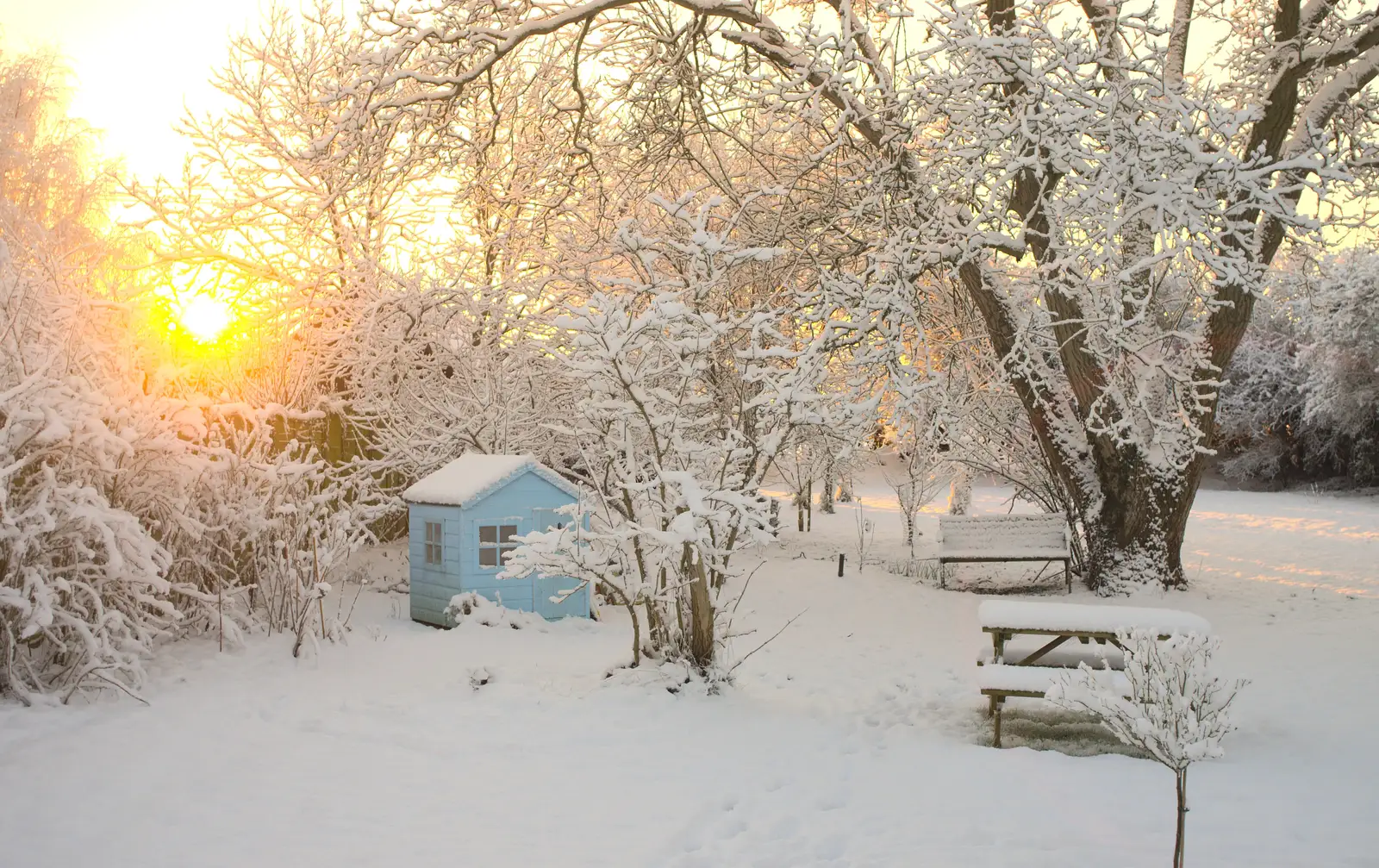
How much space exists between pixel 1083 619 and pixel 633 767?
8.95 ft

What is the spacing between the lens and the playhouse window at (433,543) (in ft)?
31.6

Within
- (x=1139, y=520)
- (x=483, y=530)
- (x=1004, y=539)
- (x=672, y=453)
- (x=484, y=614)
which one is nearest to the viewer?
(x=672, y=453)

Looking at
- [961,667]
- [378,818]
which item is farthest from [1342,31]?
[378,818]

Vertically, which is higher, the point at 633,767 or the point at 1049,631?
the point at 1049,631

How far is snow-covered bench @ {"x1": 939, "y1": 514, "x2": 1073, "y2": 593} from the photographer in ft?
39.2

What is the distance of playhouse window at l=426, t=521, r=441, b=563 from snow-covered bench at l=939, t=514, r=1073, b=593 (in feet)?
19.5

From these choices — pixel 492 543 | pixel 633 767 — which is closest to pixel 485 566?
pixel 492 543

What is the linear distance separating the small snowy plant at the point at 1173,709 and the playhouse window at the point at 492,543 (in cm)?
627

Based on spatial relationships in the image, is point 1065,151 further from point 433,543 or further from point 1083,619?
point 433,543

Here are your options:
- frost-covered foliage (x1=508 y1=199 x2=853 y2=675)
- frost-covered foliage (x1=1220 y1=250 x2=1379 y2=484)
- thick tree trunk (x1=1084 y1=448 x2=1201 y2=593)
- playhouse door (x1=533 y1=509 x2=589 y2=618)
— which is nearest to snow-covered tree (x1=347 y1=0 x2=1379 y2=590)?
thick tree trunk (x1=1084 y1=448 x2=1201 y2=593)

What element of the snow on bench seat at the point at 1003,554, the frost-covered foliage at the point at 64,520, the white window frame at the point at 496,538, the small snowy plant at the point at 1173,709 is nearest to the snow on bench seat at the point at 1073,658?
the small snowy plant at the point at 1173,709

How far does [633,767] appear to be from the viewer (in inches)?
213

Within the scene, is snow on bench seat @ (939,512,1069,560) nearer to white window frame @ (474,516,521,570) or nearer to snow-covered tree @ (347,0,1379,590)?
snow-covered tree @ (347,0,1379,590)

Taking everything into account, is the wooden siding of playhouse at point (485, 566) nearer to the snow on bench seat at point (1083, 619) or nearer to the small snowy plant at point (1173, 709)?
the snow on bench seat at point (1083, 619)
